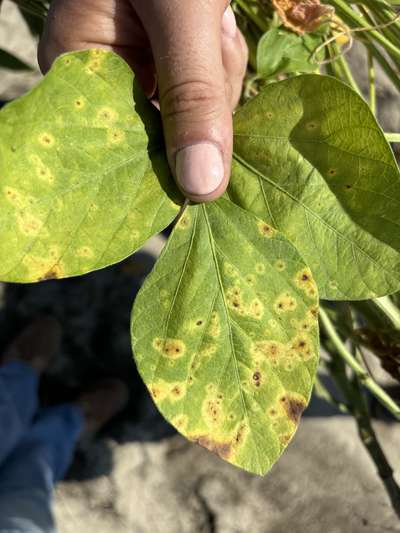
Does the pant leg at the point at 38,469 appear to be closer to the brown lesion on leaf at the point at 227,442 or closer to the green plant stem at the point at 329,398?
the green plant stem at the point at 329,398

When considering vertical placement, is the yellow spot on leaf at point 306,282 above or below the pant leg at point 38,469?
above

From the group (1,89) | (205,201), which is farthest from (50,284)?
(205,201)

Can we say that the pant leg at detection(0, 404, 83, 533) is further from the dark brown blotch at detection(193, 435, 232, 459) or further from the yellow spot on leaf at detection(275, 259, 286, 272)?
the yellow spot on leaf at detection(275, 259, 286, 272)

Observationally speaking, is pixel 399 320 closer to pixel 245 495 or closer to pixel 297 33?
pixel 297 33

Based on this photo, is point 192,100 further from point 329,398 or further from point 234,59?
point 329,398

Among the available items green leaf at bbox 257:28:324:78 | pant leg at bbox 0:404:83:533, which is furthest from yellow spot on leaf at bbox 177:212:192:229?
pant leg at bbox 0:404:83:533

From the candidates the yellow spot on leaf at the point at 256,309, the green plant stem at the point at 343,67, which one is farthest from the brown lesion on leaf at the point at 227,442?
the green plant stem at the point at 343,67
